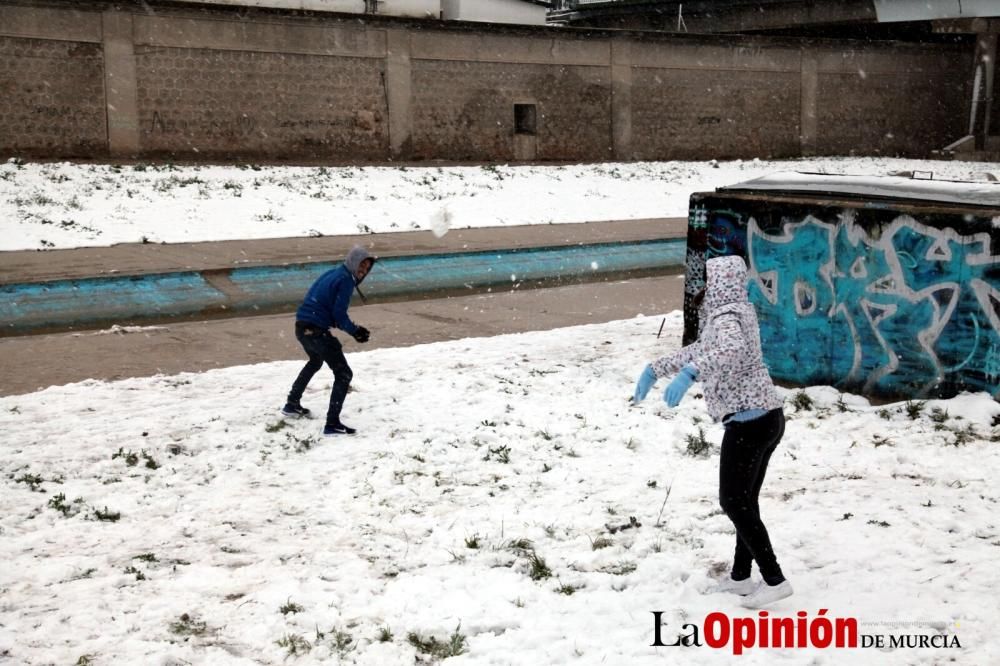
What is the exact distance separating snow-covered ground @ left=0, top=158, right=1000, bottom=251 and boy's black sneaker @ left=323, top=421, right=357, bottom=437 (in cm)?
948

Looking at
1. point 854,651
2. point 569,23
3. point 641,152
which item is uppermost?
point 569,23

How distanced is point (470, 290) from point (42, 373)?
5971mm

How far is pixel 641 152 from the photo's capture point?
3050cm

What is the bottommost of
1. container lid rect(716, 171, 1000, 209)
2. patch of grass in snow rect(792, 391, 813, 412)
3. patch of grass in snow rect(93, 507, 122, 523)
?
patch of grass in snow rect(93, 507, 122, 523)

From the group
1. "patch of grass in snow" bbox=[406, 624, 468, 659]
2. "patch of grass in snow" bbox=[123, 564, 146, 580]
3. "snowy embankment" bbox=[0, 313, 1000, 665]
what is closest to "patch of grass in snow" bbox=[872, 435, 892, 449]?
"snowy embankment" bbox=[0, 313, 1000, 665]

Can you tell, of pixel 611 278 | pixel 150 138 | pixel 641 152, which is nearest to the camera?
pixel 611 278

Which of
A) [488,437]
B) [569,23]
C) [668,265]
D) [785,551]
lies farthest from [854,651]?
[569,23]

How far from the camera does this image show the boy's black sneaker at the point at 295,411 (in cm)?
709

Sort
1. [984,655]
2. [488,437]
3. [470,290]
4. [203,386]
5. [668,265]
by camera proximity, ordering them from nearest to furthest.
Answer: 1. [984,655]
2. [488,437]
3. [203,386]
4. [470,290]
5. [668,265]

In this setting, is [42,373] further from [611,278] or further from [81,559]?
[611,278]

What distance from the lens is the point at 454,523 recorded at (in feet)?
17.4

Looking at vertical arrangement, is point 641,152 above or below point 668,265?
above

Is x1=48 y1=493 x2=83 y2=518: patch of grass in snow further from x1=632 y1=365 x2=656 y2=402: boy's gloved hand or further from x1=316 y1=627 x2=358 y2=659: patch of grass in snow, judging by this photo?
x1=632 y1=365 x2=656 y2=402: boy's gloved hand

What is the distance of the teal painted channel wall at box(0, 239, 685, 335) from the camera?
10.7 metres
